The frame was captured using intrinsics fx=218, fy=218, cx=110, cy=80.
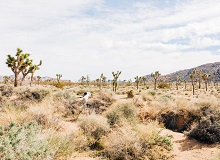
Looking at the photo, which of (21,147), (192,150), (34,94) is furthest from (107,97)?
(21,147)

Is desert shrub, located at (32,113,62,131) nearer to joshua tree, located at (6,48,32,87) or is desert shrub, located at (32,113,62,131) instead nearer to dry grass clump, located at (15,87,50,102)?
dry grass clump, located at (15,87,50,102)

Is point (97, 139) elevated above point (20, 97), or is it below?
below

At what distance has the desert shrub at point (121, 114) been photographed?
11.3m

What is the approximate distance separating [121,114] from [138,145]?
4.10m

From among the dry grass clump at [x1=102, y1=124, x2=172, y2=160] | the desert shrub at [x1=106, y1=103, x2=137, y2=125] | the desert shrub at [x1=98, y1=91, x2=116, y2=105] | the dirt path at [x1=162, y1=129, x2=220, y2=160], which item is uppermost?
the desert shrub at [x1=98, y1=91, x2=116, y2=105]

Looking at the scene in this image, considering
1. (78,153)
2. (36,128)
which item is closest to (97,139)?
(78,153)

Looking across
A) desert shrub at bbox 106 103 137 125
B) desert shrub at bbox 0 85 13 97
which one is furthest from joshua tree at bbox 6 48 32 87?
desert shrub at bbox 106 103 137 125

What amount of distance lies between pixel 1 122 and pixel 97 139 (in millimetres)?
3876

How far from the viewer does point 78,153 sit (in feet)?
26.5

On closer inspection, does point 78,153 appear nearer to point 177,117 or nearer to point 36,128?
point 36,128

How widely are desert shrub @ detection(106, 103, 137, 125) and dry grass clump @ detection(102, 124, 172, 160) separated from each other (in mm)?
2602

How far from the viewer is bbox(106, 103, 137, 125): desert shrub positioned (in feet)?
37.0

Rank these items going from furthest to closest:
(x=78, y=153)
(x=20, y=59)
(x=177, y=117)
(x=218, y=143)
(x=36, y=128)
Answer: (x=20, y=59)
(x=177, y=117)
(x=218, y=143)
(x=78, y=153)
(x=36, y=128)

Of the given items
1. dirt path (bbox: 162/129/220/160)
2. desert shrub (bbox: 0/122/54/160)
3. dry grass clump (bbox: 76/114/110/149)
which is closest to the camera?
desert shrub (bbox: 0/122/54/160)
